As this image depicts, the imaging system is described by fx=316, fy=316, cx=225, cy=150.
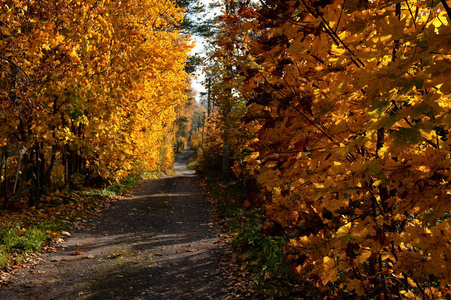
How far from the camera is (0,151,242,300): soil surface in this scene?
4.22m

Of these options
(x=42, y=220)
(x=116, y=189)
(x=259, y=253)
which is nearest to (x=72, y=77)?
(x=42, y=220)

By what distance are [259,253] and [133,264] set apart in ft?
6.69

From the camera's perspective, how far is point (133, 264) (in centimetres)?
511

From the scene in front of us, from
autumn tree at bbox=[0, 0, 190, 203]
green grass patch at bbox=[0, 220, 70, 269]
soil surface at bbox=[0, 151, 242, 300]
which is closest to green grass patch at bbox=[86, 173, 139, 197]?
autumn tree at bbox=[0, 0, 190, 203]

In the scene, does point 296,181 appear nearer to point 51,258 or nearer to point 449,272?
point 449,272

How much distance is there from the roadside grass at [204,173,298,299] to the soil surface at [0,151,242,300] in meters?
0.40

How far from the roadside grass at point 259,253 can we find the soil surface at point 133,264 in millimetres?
402

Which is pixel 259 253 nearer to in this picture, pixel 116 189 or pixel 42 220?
pixel 42 220

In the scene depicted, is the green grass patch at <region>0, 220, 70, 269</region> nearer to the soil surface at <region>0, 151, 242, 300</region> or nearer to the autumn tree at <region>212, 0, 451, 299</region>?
the soil surface at <region>0, 151, 242, 300</region>

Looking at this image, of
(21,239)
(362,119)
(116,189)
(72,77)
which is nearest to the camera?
(362,119)

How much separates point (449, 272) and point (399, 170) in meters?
0.44

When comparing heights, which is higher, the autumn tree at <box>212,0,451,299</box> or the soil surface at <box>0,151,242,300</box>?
the autumn tree at <box>212,0,451,299</box>

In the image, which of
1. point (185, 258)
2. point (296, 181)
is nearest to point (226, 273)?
point (185, 258)

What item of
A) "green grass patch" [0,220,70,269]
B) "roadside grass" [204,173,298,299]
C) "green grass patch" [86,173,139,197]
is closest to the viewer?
"roadside grass" [204,173,298,299]
